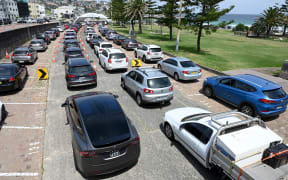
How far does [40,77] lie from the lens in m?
14.0

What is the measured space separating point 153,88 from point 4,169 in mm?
6592

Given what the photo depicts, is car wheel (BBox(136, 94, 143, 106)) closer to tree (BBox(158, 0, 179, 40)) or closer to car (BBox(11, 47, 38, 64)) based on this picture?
car (BBox(11, 47, 38, 64))

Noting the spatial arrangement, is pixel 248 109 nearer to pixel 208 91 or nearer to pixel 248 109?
pixel 248 109

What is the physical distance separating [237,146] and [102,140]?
3476mm

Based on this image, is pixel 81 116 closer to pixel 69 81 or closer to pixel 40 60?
pixel 69 81

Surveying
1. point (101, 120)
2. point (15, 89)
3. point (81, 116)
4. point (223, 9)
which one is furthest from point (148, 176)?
point (223, 9)

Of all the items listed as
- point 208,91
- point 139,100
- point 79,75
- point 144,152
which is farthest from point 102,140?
point 208,91

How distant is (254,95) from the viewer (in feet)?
29.1

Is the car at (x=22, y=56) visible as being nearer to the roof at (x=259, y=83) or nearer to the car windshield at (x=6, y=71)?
the car windshield at (x=6, y=71)

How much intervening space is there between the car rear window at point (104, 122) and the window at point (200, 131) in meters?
2.12

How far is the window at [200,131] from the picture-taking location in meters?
5.61

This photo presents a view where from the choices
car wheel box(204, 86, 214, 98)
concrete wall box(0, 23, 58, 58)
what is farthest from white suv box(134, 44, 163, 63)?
concrete wall box(0, 23, 58, 58)

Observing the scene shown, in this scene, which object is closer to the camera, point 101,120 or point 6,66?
point 101,120

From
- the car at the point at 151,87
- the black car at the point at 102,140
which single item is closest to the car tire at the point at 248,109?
the car at the point at 151,87
